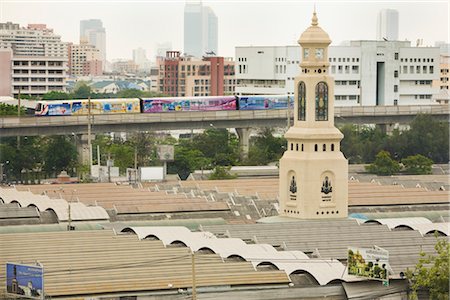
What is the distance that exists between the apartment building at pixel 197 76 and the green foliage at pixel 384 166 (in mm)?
76350

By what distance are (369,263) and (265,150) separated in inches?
1893

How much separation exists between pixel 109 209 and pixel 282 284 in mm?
12644

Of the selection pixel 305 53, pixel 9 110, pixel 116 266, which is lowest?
pixel 116 266

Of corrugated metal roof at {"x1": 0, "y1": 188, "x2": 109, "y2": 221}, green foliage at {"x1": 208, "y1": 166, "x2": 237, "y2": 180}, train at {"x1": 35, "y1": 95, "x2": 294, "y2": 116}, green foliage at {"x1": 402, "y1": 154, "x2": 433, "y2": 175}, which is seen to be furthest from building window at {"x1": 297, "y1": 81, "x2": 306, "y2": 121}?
train at {"x1": 35, "y1": 95, "x2": 294, "y2": 116}

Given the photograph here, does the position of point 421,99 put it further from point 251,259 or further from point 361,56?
point 251,259

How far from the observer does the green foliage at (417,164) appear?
7206 cm

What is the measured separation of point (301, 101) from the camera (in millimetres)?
42719

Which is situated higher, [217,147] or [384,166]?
[217,147]

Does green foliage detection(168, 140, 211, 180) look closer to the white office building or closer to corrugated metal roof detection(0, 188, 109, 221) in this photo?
corrugated metal roof detection(0, 188, 109, 221)

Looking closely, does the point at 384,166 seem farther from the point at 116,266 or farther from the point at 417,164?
the point at 116,266

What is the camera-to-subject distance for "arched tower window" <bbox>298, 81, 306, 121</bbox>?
140 ft

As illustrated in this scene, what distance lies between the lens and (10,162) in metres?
75.6

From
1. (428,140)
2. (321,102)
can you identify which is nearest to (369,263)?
(321,102)

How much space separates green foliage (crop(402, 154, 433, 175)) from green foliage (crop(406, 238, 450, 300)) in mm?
36031
